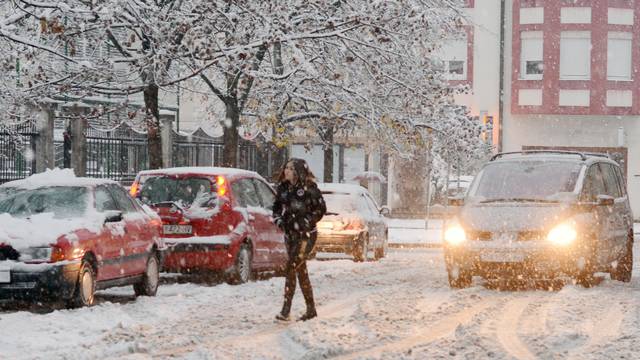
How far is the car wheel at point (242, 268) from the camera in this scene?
1698cm

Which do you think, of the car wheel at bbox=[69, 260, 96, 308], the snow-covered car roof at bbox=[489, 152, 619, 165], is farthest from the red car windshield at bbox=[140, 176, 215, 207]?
the snow-covered car roof at bbox=[489, 152, 619, 165]

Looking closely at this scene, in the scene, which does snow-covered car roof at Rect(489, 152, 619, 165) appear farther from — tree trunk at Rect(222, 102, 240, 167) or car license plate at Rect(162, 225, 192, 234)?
tree trunk at Rect(222, 102, 240, 167)

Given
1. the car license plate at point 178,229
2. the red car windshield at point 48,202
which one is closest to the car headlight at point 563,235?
the car license plate at point 178,229

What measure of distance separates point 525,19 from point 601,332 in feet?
116

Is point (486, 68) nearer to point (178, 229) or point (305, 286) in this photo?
point (178, 229)

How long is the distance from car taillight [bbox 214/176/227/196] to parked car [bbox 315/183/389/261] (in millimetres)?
4702

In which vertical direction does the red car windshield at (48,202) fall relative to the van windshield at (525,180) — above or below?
below

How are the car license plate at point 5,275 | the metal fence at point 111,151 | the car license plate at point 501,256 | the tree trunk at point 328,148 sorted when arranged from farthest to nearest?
the tree trunk at point 328,148
the metal fence at point 111,151
the car license plate at point 501,256
the car license plate at point 5,275

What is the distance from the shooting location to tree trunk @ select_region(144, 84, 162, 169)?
21766mm

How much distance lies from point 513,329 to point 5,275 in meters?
5.37

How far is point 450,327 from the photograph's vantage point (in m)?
12.3

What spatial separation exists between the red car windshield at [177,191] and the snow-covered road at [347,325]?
4.06 feet

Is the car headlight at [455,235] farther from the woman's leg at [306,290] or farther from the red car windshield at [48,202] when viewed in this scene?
the red car windshield at [48,202]

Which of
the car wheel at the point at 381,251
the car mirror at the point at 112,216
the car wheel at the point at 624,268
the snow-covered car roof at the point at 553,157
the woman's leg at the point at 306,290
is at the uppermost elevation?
the snow-covered car roof at the point at 553,157
